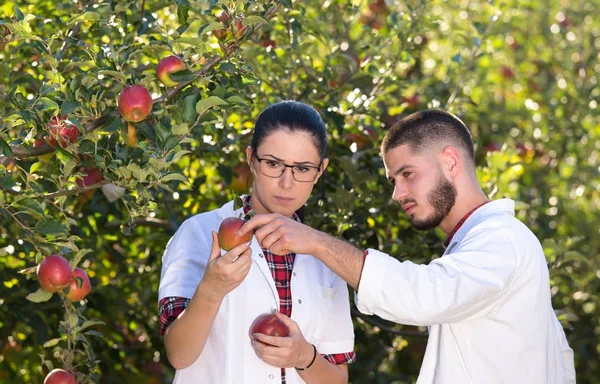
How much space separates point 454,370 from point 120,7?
1.39 meters

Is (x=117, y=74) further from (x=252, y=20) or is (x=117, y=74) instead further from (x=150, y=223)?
(x=150, y=223)

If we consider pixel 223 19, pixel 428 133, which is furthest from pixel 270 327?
pixel 223 19

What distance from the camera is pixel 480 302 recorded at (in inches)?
79.1

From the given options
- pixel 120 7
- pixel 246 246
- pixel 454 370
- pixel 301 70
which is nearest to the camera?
pixel 246 246

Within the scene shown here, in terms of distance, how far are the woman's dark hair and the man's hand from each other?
13.5 inches

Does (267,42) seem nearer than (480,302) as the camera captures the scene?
No

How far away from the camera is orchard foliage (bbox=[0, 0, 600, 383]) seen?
7.49 ft

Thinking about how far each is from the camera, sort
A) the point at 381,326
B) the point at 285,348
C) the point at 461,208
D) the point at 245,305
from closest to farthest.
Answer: the point at 285,348, the point at 245,305, the point at 461,208, the point at 381,326

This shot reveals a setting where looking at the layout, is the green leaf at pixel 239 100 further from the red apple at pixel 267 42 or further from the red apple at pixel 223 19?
the red apple at pixel 267 42

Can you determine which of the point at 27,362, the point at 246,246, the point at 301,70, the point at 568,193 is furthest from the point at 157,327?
the point at 568,193

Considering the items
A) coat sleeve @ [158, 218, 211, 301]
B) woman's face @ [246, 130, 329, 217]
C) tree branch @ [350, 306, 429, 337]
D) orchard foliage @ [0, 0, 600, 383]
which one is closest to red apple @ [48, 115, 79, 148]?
orchard foliage @ [0, 0, 600, 383]

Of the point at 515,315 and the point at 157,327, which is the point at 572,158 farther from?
the point at 515,315

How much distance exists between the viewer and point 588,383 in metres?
5.16

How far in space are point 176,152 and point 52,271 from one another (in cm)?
44
